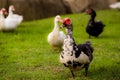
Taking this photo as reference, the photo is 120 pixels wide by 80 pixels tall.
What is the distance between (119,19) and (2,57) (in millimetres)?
8947

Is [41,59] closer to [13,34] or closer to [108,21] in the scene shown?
[13,34]

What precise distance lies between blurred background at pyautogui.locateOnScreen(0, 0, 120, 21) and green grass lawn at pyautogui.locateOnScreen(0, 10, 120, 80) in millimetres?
1457

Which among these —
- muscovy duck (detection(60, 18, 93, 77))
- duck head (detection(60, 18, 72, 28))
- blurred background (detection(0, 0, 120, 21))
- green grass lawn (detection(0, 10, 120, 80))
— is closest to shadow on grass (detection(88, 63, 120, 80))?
green grass lawn (detection(0, 10, 120, 80))

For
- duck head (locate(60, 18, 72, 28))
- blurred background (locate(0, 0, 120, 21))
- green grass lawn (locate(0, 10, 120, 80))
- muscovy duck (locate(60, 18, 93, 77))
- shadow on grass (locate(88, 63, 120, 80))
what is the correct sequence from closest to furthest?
muscovy duck (locate(60, 18, 93, 77)), duck head (locate(60, 18, 72, 28)), shadow on grass (locate(88, 63, 120, 80)), green grass lawn (locate(0, 10, 120, 80)), blurred background (locate(0, 0, 120, 21))

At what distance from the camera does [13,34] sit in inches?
627

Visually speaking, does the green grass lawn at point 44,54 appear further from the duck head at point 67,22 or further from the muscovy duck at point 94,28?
the duck head at point 67,22

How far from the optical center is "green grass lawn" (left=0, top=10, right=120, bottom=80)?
9688 millimetres

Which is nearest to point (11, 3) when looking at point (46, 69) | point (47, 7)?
point (47, 7)

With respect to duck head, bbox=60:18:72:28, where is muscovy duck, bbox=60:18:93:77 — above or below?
below

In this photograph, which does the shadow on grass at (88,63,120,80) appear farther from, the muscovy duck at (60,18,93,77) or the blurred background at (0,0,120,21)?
the blurred background at (0,0,120,21)

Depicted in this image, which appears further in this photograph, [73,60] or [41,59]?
[41,59]

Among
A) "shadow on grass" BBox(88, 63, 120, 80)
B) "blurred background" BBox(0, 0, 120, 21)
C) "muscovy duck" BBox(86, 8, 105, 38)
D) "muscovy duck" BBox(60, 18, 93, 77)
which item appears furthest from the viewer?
"blurred background" BBox(0, 0, 120, 21)

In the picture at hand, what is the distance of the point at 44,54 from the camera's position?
484 inches

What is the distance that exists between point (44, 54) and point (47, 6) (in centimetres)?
943
